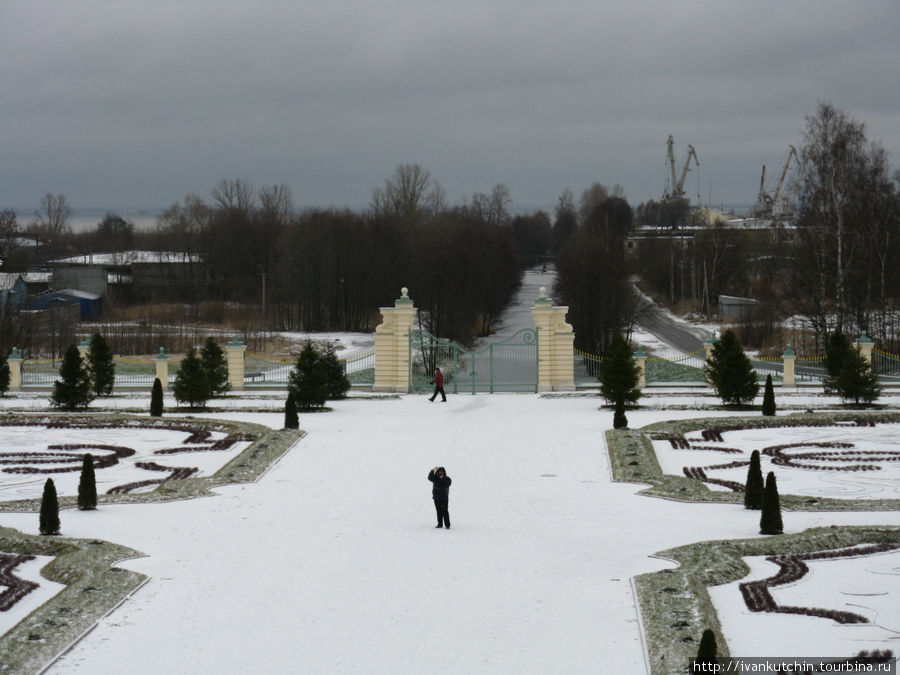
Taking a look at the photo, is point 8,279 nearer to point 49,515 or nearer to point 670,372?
point 670,372

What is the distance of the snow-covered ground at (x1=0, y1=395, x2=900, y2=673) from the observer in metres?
12.0

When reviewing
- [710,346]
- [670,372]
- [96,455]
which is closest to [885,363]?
[710,346]

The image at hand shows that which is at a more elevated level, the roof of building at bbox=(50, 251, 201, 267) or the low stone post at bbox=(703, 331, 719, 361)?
the roof of building at bbox=(50, 251, 201, 267)

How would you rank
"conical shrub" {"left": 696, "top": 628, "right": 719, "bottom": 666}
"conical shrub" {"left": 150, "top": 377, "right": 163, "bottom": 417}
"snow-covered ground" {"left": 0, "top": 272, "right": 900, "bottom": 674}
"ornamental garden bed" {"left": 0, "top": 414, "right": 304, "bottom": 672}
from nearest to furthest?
"conical shrub" {"left": 696, "top": 628, "right": 719, "bottom": 666}, "snow-covered ground" {"left": 0, "top": 272, "right": 900, "bottom": 674}, "ornamental garden bed" {"left": 0, "top": 414, "right": 304, "bottom": 672}, "conical shrub" {"left": 150, "top": 377, "right": 163, "bottom": 417}

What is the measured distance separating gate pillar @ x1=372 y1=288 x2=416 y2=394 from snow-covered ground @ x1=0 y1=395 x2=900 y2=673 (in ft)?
38.2

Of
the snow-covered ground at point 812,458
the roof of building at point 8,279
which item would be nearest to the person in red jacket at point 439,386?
the snow-covered ground at point 812,458

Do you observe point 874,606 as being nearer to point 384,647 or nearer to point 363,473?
point 384,647

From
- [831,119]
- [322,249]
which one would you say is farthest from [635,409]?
[322,249]

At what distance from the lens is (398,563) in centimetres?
1566

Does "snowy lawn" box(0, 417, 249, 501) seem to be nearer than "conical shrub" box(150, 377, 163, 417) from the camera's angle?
Yes

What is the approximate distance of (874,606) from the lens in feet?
42.8

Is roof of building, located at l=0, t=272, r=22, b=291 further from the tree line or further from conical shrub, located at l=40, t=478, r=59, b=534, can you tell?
conical shrub, located at l=40, t=478, r=59, b=534

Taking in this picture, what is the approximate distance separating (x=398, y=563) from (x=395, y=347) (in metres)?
22.2

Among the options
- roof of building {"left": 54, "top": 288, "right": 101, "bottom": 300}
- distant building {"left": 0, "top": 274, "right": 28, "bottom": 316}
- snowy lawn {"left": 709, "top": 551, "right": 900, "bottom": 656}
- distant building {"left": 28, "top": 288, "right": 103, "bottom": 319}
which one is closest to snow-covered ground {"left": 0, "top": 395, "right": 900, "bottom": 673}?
snowy lawn {"left": 709, "top": 551, "right": 900, "bottom": 656}
